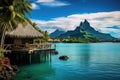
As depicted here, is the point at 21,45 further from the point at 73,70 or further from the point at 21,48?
the point at 73,70

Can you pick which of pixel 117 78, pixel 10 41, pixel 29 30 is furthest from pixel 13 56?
pixel 117 78

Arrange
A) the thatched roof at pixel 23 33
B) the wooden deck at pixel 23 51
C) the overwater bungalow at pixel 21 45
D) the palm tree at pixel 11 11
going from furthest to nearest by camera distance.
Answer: the thatched roof at pixel 23 33
the overwater bungalow at pixel 21 45
the wooden deck at pixel 23 51
the palm tree at pixel 11 11

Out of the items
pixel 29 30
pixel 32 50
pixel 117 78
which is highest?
pixel 29 30

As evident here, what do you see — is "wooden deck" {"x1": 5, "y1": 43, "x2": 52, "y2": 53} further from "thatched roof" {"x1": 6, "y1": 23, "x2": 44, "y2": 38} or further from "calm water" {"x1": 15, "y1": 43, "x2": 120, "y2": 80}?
"calm water" {"x1": 15, "y1": 43, "x2": 120, "y2": 80}

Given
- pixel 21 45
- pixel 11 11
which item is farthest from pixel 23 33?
pixel 11 11

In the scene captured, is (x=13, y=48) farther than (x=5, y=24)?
Yes

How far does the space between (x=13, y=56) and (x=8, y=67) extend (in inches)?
342

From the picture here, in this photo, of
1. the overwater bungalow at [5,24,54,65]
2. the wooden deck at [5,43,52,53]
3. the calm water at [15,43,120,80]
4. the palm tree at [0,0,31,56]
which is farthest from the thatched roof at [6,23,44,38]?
the calm water at [15,43,120,80]

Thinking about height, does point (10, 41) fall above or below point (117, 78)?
above

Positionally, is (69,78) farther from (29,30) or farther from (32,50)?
(29,30)

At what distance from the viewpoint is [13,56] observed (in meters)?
33.9

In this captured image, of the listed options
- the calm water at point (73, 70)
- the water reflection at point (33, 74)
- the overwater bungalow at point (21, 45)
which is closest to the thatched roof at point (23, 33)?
the overwater bungalow at point (21, 45)

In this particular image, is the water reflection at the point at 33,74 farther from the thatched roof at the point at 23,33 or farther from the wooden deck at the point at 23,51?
the thatched roof at the point at 23,33

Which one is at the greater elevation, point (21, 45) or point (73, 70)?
point (21, 45)
